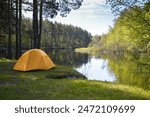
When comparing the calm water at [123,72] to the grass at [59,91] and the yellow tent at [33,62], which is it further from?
the yellow tent at [33,62]

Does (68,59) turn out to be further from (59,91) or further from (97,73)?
(59,91)

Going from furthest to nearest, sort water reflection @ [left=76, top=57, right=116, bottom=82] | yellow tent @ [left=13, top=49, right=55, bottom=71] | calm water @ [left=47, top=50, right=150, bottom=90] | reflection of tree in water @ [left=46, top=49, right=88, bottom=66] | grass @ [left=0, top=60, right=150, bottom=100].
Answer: reflection of tree in water @ [left=46, top=49, right=88, bottom=66]
water reflection @ [left=76, top=57, right=116, bottom=82]
yellow tent @ [left=13, top=49, right=55, bottom=71]
calm water @ [left=47, top=50, right=150, bottom=90]
grass @ [left=0, top=60, right=150, bottom=100]

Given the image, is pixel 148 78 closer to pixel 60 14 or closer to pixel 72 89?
pixel 60 14

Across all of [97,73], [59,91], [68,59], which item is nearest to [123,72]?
[97,73]

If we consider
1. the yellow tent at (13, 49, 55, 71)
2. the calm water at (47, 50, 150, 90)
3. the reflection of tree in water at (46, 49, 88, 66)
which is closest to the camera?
the calm water at (47, 50, 150, 90)

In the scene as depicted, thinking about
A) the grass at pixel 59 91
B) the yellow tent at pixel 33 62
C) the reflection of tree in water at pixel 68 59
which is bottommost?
the reflection of tree in water at pixel 68 59

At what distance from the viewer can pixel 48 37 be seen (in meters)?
165

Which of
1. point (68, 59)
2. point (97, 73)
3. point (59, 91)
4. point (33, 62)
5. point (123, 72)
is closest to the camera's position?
point (59, 91)

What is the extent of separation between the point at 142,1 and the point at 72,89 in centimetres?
609

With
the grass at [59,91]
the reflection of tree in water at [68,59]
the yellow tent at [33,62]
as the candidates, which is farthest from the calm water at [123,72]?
the yellow tent at [33,62]

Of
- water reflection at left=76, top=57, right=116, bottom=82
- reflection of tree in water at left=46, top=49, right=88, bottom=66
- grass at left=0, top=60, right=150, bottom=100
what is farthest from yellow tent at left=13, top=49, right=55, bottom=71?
reflection of tree in water at left=46, top=49, right=88, bottom=66

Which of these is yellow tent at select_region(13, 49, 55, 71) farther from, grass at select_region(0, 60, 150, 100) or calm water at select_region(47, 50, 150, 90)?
calm water at select_region(47, 50, 150, 90)

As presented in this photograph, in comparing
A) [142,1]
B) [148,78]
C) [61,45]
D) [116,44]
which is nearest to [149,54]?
[142,1]

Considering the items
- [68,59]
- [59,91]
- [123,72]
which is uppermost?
[59,91]
